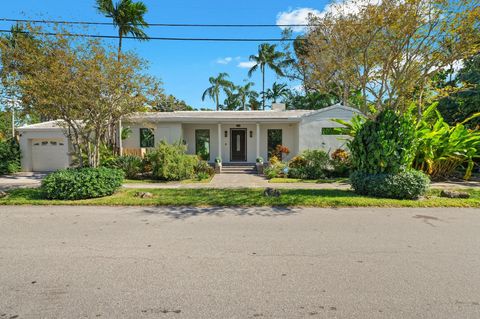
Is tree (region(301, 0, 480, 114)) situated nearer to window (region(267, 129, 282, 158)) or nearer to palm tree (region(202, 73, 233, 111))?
Result: window (region(267, 129, 282, 158))

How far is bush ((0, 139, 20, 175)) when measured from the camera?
14047 millimetres

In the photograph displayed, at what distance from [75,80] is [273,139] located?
11.8 m

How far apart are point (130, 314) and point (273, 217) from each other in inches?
151

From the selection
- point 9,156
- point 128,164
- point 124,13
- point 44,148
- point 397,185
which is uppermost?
point 124,13

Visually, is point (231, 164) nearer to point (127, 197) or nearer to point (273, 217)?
point (127, 197)

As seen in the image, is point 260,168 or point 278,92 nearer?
point 260,168

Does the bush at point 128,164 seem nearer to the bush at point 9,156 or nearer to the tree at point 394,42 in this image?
the bush at point 9,156

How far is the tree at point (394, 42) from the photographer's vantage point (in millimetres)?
6902

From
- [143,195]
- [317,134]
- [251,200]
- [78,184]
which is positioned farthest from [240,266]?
[317,134]

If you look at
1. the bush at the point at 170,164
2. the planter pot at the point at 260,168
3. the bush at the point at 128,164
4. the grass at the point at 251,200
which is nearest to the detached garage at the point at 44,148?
the bush at the point at 128,164

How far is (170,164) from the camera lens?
1195 centimetres

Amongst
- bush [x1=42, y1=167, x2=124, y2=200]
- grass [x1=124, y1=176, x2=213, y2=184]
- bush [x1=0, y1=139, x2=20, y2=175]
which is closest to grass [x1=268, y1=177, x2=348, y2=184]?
grass [x1=124, y1=176, x2=213, y2=184]

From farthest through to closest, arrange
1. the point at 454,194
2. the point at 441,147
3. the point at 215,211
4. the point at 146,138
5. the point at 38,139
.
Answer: the point at 146,138
the point at 38,139
the point at 441,147
the point at 454,194
the point at 215,211

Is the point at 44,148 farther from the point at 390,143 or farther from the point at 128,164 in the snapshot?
the point at 390,143
